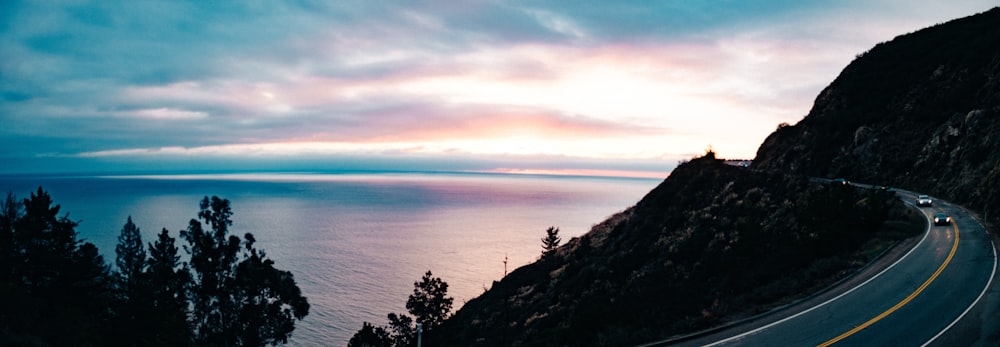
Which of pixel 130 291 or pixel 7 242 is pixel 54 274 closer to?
pixel 7 242

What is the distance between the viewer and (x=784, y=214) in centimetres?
3469

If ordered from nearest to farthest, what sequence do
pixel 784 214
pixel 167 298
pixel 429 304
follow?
1. pixel 784 214
2. pixel 167 298
3. pixel 429 304

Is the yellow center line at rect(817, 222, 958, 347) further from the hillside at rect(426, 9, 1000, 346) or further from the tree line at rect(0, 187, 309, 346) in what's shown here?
the tree line at rect(0, 187, 309, 346)

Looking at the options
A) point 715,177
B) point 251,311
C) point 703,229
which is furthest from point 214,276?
point 715,177

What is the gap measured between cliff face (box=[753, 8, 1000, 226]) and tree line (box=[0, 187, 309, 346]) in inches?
2359

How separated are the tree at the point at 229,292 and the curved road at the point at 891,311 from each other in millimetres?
41237

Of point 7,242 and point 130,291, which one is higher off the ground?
point 7,242

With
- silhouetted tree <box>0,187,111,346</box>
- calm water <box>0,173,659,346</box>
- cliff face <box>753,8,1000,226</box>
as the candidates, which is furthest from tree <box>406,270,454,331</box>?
cliff face <box>753,8,1000,226</box>

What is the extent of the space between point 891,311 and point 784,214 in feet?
64.9

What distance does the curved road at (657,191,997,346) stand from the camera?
14428mm

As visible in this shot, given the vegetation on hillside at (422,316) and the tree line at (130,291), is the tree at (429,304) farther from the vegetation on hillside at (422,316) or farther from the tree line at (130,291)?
the tree line at (130,291)

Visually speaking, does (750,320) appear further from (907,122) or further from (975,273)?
(907,122)

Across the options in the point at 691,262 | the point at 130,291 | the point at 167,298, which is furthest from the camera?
the point at 167,298

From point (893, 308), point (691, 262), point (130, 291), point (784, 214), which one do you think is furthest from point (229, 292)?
point (784, 214)
